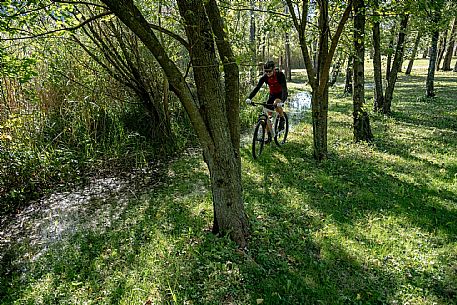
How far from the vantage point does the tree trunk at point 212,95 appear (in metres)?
3.09

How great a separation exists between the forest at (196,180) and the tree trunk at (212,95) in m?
0.02

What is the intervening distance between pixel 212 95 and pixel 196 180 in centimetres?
293

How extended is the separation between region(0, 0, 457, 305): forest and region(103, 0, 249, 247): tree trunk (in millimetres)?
15

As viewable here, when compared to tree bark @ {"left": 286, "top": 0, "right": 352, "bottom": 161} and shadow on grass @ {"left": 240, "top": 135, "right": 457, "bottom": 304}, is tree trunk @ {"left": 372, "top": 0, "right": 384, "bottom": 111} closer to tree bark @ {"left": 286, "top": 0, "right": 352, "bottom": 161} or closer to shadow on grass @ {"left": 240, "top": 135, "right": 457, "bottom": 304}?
tree bark @ {"left": 286, "top": 0, "right": 352, "bottom": 161}

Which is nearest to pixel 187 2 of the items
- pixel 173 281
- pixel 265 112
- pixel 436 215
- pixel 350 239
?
pixel 173 281

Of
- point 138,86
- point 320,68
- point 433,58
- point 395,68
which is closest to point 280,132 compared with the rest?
point 320,68

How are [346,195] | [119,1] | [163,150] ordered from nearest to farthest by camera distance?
[119,1] < [346,195] < [163,150]

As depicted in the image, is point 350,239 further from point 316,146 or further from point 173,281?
point 316,146

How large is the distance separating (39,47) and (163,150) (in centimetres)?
318

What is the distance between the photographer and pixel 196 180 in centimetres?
614

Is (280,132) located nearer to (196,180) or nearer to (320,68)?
(320,68)

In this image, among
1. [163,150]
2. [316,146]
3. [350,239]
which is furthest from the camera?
[163,150]

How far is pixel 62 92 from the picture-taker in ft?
24.1

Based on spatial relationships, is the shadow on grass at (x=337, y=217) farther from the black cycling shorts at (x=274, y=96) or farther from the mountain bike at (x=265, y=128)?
the black cycling shorts at (x=274, y=96)
